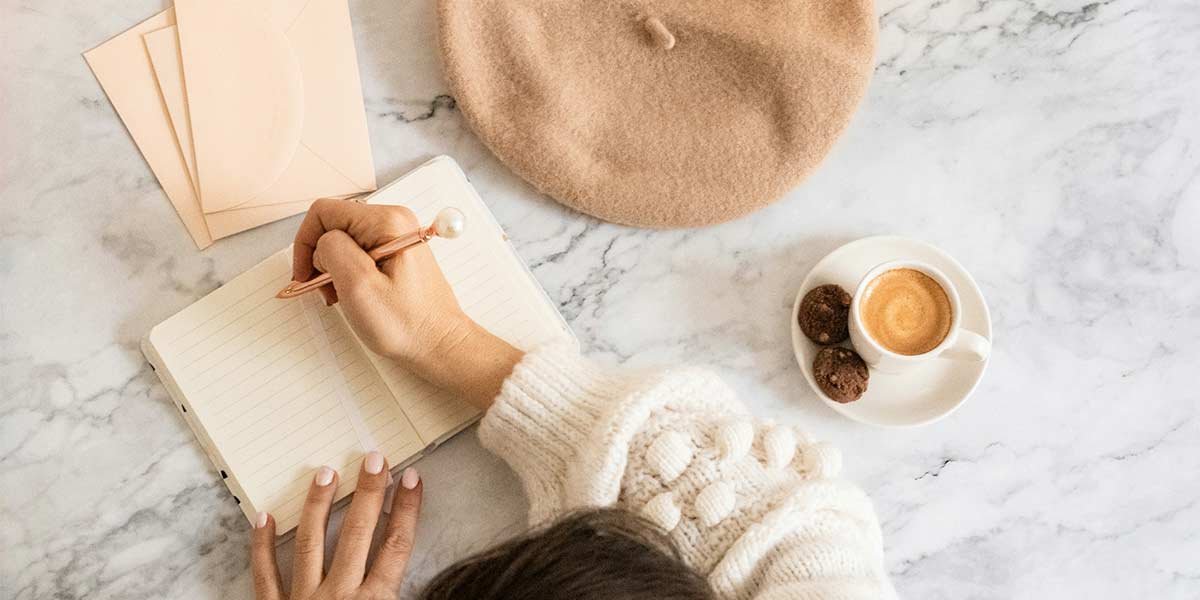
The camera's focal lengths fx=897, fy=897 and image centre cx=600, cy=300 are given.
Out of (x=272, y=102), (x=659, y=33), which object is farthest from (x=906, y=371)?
(x=272, y=102)

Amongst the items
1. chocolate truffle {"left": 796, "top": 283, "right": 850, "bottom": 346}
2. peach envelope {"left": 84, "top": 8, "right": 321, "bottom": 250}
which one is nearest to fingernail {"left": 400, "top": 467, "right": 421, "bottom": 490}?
peach envelope {"left": 84, "top": 8, "right": 321, "bottom": 250}

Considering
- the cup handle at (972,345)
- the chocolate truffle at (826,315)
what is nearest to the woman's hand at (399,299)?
the chocolate truffle at (826,315)

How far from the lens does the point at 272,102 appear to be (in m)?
0.75

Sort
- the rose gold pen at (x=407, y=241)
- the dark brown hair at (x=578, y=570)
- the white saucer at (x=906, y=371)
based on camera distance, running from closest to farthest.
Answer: the dark brown hair at (x=578, y=570) → the rose gold pen at (x=407, y=241) → the white saucer at (x=906, y=371)

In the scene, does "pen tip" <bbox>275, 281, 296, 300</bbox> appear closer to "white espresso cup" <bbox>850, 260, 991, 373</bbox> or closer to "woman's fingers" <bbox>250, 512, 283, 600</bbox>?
"woman's fingers" <bbox>250, 512, 283, 600</bbox>

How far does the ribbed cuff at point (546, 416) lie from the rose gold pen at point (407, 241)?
0.38 ft

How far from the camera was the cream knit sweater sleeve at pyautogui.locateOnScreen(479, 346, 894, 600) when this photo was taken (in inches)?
22.6

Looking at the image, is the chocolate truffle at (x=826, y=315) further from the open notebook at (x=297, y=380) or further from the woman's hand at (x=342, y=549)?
the woman's hand at (x=342, y=549)

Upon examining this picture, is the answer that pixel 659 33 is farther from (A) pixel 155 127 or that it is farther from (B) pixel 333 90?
(A) pixel 155 127

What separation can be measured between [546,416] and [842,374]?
0.78 ft

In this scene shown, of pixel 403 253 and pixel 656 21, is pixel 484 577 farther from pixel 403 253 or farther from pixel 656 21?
pixel 656 21

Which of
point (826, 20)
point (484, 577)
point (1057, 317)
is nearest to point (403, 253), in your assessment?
point (484, 577)

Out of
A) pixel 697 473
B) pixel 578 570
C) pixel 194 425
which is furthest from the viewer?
pixel 194 425

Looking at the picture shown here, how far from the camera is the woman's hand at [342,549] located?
68cm
